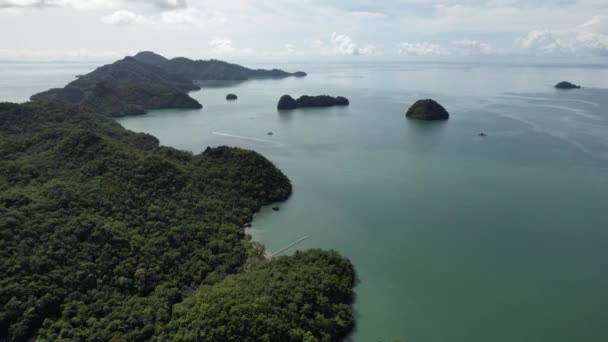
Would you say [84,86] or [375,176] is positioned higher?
[84,86]

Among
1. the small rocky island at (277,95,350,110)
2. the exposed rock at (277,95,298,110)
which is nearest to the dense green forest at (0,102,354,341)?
the exposed rock at (277,95,298,110)

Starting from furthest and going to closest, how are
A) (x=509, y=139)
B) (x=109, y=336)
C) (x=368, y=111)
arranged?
1. (x=368, y=111)
2. (x=509, y=139)
3. (x=109, y=336)

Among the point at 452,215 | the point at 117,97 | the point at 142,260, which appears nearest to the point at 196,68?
the point at 117,97

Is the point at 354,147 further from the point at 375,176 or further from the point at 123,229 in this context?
the point at 123,229

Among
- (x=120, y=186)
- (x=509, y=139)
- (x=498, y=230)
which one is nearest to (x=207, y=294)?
(x=120, y=186)

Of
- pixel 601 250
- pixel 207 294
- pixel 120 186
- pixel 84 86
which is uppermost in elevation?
pixel 84 86

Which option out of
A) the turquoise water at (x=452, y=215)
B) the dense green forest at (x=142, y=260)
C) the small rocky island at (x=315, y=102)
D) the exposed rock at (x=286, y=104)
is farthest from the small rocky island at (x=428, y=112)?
the dense green forest at (x=142, y=260)

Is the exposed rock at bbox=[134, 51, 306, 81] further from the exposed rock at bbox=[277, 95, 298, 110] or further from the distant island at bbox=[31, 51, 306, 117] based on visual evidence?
the exposed rock at bbox=[277, 95, 298, 110]
